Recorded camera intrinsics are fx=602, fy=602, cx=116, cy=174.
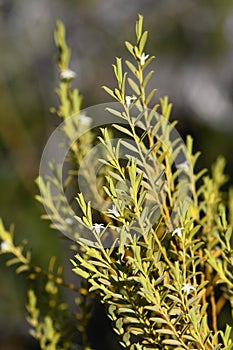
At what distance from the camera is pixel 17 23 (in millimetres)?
1646

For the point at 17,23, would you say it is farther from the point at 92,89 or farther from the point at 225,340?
the point at 225,340

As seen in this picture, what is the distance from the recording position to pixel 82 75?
1561 millimetres

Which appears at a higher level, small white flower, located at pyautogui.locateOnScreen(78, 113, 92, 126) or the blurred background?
the blurred background

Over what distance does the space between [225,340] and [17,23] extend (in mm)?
1451

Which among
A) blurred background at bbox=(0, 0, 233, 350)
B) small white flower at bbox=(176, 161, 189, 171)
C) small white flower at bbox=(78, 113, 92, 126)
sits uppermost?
blurred background at bbox=(0, 0, 233, 350)

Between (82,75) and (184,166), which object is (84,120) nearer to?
(184,166)

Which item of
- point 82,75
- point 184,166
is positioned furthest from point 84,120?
point 82,75

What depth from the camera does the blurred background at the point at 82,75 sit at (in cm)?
134

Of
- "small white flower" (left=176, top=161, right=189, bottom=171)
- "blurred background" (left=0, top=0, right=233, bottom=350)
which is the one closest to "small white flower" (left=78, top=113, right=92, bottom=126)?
"small white flower" (left=176, top=161, right=189, bottom=171)

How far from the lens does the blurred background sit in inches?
52.7

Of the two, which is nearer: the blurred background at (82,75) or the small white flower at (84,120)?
the small white flower at (84,120)

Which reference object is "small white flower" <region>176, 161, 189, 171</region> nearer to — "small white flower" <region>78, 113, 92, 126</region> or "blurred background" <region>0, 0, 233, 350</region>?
"small white flower" <region>78, 113, 92, 126</region>

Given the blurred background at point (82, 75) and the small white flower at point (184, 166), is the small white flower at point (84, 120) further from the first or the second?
the blurred background at point (82, 75)

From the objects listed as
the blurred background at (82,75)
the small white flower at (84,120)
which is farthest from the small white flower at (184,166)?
the blurred background at (82,75)
